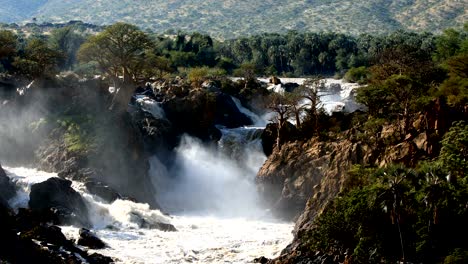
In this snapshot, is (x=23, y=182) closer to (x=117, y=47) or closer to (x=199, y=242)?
(x=199, y=242)

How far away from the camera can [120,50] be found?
80938 mm

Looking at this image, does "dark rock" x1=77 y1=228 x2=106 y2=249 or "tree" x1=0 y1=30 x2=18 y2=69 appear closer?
"dark rock" x1=77 y1=228 x2=106 y2=249

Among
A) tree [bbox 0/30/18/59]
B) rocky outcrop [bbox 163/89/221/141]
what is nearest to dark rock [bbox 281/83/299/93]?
rocky outcrop [bbox 163/89/221/141]

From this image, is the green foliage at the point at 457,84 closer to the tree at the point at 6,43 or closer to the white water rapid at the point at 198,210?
the white water rapid at the point at 198,210

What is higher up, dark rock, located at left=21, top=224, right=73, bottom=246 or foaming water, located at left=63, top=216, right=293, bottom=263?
dark rock, located at left=21, top=224, right=73, bottom=246

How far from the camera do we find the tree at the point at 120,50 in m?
80.0

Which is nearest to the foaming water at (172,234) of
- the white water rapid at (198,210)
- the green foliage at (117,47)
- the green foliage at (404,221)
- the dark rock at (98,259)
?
the white water rapid at (198,210)

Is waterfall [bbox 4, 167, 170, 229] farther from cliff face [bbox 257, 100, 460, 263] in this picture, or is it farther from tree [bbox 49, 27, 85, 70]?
tree [bbox 49, 27, 85, 70]

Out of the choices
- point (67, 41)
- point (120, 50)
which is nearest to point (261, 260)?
point (120, 50)

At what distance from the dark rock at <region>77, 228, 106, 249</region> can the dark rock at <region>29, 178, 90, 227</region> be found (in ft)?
17.3

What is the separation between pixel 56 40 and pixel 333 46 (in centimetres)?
6474

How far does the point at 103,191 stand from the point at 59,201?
6102mm

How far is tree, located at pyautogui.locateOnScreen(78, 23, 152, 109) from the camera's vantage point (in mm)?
80000

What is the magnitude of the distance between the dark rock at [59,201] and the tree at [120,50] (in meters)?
19.9
